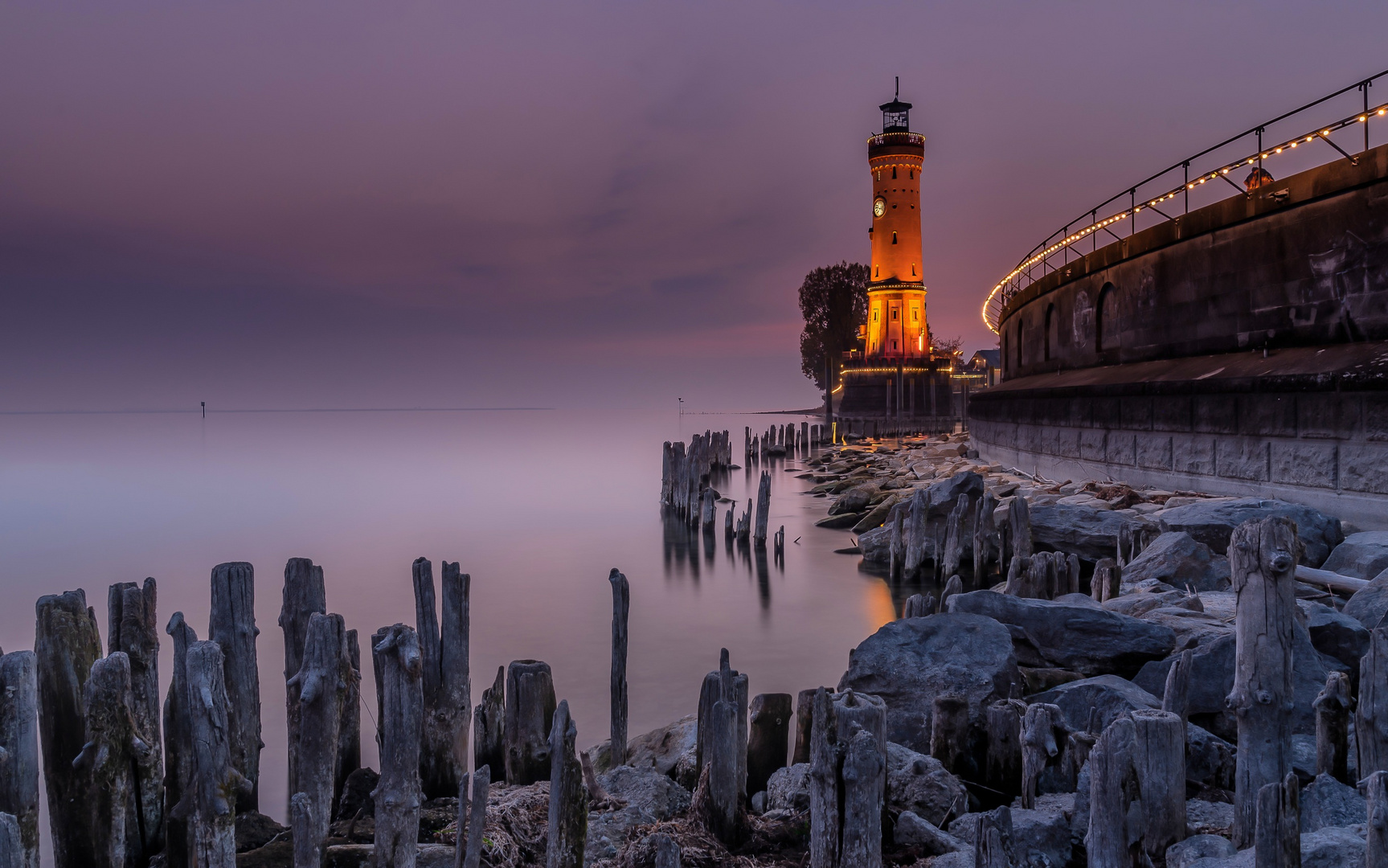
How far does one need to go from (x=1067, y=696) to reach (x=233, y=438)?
75.4 metres

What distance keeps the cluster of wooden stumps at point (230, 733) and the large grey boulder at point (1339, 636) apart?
5.14m

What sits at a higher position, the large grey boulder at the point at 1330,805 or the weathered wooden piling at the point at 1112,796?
the weathered wooden piling at the point at 1112,796

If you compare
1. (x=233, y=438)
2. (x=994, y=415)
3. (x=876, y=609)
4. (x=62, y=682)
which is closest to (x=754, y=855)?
(x=62, y=682)

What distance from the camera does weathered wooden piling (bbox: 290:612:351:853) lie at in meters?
4.10

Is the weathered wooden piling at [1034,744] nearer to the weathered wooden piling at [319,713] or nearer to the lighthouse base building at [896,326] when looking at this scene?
the weathered wooden piling at [319,713]

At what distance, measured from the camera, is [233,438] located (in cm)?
6888

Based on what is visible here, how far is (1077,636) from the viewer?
6289 mm

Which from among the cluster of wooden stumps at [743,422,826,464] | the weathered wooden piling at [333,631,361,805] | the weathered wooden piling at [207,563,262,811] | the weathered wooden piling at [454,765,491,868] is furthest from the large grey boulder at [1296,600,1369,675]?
the cluster of wooden stumps at [743,422,826,464]

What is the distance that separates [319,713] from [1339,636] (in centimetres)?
640

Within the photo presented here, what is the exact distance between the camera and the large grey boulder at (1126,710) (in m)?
4.54

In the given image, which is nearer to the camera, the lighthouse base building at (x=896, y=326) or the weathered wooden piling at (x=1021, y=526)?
the weathered wooden piling at (x=1021, y=526)

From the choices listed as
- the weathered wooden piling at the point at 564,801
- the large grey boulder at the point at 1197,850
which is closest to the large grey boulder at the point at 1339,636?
the large grey boulder at the point at 1197,850

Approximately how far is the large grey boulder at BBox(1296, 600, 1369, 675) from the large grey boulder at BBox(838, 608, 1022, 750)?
200 centimetres

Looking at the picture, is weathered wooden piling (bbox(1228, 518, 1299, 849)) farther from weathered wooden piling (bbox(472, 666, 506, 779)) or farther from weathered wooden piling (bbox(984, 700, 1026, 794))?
weathered wooden piling (bbox(472, 666, 506, 779))
